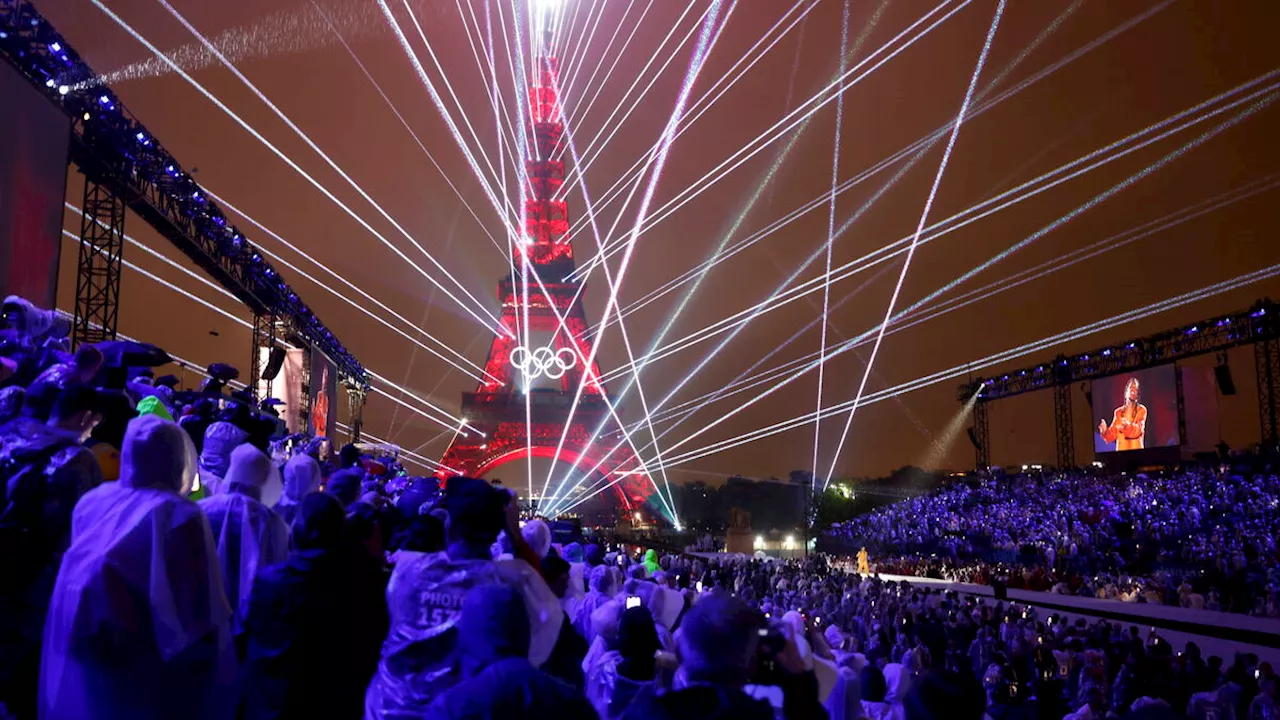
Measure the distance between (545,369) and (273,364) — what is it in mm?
35991

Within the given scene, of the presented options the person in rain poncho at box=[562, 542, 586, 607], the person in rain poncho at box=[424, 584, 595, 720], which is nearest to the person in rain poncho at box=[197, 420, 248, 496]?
the person in rain poncho at box=[562, 542, 586, 607]

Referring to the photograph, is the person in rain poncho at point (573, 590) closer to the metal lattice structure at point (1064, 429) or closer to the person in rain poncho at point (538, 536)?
the person in rain poncho at point (538, 536)

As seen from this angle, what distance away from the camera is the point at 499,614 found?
2818mm

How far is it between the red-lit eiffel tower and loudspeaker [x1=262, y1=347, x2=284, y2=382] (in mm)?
29332

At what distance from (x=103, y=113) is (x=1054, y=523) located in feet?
88.0

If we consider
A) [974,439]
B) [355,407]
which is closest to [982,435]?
[974,439]

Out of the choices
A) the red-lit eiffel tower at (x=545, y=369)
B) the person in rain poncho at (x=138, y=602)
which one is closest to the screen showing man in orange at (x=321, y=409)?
the red-lit eiffel tower at (x=545, y=369)

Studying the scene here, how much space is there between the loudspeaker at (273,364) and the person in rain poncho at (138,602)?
81.8ft

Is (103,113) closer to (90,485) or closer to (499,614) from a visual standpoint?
(90,485)

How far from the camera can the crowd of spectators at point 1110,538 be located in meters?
21.1

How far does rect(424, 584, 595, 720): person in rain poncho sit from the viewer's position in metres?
2.60

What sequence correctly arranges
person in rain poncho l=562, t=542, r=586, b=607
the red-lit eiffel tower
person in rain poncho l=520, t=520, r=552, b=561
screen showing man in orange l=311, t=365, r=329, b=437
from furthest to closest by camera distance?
the red-lit eiffel tower < screen showing man in orange l=311, t=365, r=329, b=437 < person in rain poncho l=562, t=542, r=586, b=607 < person in rain poncho l=520, t=520, r=552, b=561

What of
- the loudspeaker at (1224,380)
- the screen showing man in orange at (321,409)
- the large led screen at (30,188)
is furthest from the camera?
the loudspeaker at (1224,380)

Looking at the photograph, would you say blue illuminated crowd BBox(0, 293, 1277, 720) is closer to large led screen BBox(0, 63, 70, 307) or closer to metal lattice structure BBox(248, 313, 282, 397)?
large led screen BBox(0, 63, 70, 307)
